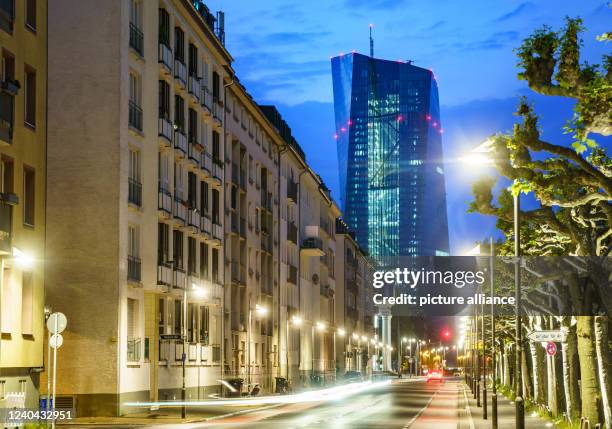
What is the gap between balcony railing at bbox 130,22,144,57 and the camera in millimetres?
47438

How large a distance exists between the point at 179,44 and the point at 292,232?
4163 centimetres

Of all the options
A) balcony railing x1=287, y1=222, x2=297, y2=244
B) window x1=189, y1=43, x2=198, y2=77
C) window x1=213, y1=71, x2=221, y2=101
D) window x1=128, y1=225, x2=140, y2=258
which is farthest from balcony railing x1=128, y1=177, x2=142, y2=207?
balcony railing x1=287, y1=222, x2=297, y2=244

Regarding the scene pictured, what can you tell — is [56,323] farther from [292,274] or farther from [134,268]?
[292,274]

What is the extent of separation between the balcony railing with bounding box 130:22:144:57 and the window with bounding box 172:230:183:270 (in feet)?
32.1

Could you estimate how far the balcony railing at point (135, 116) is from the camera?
155ft

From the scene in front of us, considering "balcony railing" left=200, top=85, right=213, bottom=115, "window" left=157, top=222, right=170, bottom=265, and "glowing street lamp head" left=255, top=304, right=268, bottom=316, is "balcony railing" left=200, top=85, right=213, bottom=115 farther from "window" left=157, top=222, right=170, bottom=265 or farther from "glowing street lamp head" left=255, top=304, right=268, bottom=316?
"glowing street lamp head" left=255, top=304, right=268, bottom=316

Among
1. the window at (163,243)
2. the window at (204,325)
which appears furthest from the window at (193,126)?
the window at (204,325)

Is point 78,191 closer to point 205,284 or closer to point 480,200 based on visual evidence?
point 205,284

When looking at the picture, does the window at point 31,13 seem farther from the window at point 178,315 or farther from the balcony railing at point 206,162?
the balcony railing at point 206,162

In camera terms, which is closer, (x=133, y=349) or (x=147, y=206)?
(x=133, y=349)

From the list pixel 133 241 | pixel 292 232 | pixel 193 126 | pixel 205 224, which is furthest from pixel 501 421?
A: pixel 292 232

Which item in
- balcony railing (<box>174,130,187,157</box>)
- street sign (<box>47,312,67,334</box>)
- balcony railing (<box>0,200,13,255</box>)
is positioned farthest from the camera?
balcony railing (<box>174,130,187,157</box>)

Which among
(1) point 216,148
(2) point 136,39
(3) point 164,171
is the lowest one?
(3) point 164,171

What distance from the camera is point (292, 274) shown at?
95438 mm
